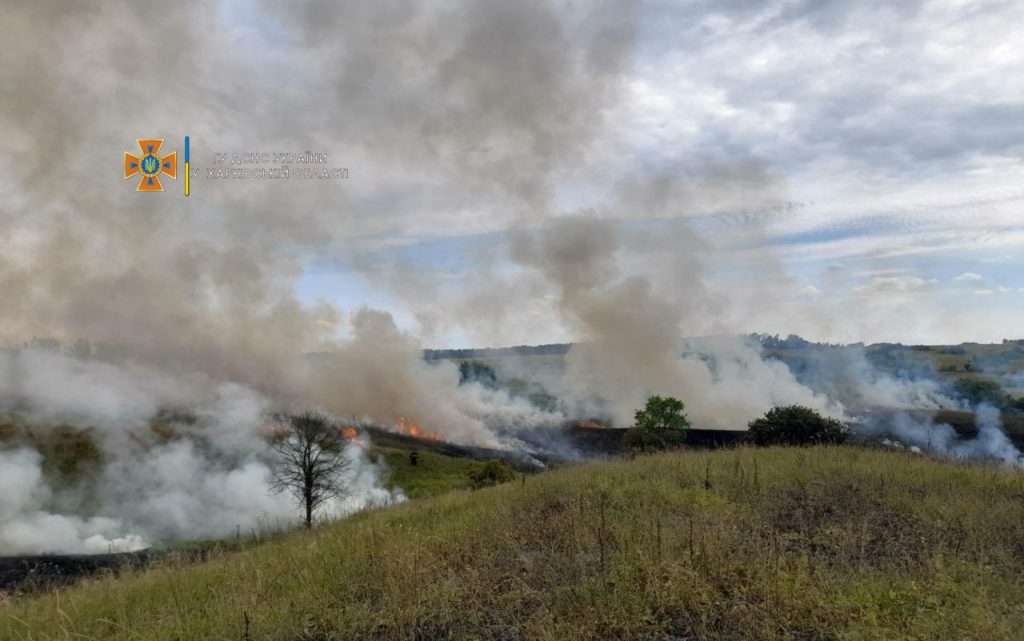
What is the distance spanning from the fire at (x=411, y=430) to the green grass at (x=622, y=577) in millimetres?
125695

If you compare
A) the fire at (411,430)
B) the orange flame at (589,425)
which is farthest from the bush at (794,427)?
the fire at (411,430)

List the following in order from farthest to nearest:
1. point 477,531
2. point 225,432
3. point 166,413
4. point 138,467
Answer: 1. point 166,413
2. point 225,432
3. point 138,467
4. point 477,531

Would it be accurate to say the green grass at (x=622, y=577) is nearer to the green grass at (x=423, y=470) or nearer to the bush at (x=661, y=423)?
the bush at (x=661, y=423)

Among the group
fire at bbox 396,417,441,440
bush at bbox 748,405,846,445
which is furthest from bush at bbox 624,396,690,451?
fire at bbox 396,417,441,440

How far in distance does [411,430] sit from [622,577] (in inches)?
5284

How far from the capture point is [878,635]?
4.75m

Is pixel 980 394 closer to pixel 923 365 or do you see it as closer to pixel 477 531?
pixel 923 365

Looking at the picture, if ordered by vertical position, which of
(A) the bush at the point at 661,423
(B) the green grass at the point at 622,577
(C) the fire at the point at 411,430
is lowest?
(C) the fire at the point at 411,430

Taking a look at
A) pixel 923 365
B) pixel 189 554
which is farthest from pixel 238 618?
pixel 923 365

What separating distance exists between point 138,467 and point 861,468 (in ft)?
350

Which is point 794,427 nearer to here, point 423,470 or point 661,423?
point 661,423

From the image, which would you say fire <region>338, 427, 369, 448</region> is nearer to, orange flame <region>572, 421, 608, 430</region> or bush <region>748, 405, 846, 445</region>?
orange flame <region>572, 421, 608, 430</region>

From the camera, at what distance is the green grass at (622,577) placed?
5.20 m

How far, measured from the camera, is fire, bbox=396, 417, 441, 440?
5231 inches
